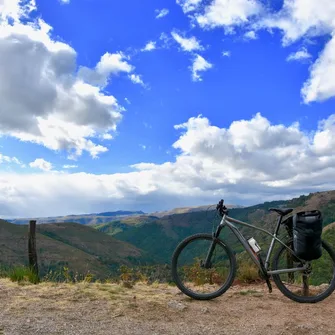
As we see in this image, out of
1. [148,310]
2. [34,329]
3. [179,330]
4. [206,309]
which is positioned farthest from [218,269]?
[34,329]

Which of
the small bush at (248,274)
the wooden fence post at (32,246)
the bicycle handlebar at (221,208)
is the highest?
the bicycle handlebar at (221,208)

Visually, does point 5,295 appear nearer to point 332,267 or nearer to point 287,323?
point 287,323

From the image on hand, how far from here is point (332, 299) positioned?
6945 millimetres

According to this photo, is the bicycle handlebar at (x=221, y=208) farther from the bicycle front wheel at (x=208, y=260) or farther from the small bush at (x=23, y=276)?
the small bush at (x=23, y=276)

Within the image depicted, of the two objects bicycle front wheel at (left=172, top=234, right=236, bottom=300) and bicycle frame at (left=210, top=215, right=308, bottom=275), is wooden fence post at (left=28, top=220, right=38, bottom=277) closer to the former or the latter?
bicycle front wheel at (left=172, top=234, right=236, bottom=300)

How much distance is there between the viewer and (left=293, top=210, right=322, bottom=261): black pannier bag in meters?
6.42

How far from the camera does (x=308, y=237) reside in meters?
6.42

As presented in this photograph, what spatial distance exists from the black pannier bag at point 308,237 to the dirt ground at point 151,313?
978 mm

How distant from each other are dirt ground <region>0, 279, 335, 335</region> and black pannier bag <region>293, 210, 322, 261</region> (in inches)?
38.5

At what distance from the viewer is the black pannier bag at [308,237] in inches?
253

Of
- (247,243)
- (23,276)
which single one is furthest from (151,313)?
(23,276)

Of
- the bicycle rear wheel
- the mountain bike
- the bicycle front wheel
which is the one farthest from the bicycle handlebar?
the bicycle rear wheel

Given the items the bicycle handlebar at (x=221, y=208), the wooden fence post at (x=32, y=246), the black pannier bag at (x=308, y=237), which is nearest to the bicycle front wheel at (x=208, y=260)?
the bicycle handlebar at (x=221, y=208)

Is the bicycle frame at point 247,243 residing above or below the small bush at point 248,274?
above
